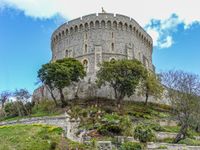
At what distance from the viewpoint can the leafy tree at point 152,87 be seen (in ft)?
164

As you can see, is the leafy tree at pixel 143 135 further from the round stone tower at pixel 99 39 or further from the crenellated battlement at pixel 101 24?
the crenellated battlement at pixel 101 24

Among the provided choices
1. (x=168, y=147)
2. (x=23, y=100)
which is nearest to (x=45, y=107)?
(x=23, y=100)

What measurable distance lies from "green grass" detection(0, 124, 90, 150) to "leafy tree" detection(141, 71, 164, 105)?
55.0ft

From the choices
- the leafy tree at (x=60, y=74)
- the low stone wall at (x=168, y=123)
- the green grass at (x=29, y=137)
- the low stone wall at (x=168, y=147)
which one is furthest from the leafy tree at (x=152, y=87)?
the low stone wall at (x=168, y=147)

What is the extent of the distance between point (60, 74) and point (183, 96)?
51.3 feet

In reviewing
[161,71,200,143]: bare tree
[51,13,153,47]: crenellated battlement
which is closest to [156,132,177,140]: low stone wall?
[161,71,200,143]: bare tree

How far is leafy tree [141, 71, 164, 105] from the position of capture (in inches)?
1968

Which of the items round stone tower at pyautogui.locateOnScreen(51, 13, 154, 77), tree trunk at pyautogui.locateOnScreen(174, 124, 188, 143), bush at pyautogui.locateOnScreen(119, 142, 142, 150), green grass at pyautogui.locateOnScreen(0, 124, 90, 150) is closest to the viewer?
bush at pyautogui.locateOnScreen(119, 142, 142, 150)

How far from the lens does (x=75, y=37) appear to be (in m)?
62.3

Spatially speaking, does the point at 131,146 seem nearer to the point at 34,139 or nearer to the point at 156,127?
the point at 34,139

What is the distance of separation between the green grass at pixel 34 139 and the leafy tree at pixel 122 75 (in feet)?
37.1

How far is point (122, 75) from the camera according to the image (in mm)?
46125

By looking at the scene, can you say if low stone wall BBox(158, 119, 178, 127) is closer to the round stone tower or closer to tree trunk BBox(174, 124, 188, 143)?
tree trunk BBox(174, 124, 188, 143)

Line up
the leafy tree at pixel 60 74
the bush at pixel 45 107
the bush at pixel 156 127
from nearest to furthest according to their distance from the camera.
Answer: the bush at pixel 156 127 → the leafy tree at pixel 60 74 → the bush at pixel 45 107
